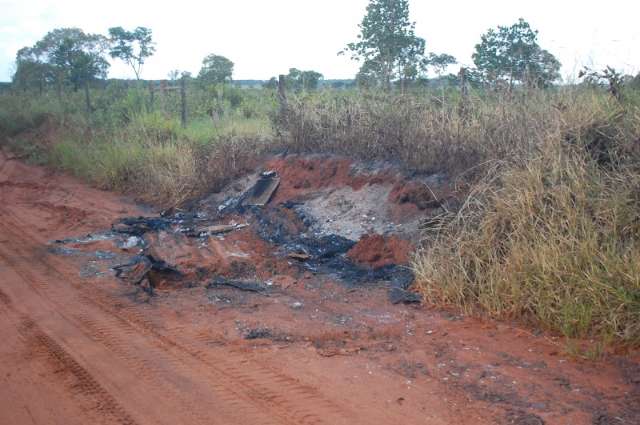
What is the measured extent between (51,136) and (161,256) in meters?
12.6

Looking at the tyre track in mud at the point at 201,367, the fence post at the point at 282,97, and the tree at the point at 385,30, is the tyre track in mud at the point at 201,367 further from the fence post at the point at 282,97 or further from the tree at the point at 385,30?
the tree at the point at 385,30

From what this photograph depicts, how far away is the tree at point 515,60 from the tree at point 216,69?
73.3 feet

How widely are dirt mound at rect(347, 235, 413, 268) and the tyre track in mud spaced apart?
2.78m

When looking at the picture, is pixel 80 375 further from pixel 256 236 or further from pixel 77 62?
pixel 77 62

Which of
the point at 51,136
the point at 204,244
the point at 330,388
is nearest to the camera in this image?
the point at 330,388

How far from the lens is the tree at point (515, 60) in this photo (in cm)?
793

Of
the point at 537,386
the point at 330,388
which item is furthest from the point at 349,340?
the point at 537,386

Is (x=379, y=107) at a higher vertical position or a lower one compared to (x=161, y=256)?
higher

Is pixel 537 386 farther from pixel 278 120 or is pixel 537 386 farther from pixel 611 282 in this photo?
pixel 278 120

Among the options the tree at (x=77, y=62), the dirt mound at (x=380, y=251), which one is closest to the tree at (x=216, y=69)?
the tree at (x=77, y=62)

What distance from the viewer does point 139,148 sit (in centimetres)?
1355

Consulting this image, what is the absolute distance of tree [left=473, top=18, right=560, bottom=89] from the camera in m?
7.93

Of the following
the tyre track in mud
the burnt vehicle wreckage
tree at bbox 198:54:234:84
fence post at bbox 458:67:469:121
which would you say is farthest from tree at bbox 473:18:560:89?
tree at bbox 198:54:234:84

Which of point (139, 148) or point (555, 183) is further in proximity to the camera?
point (139, 148)
